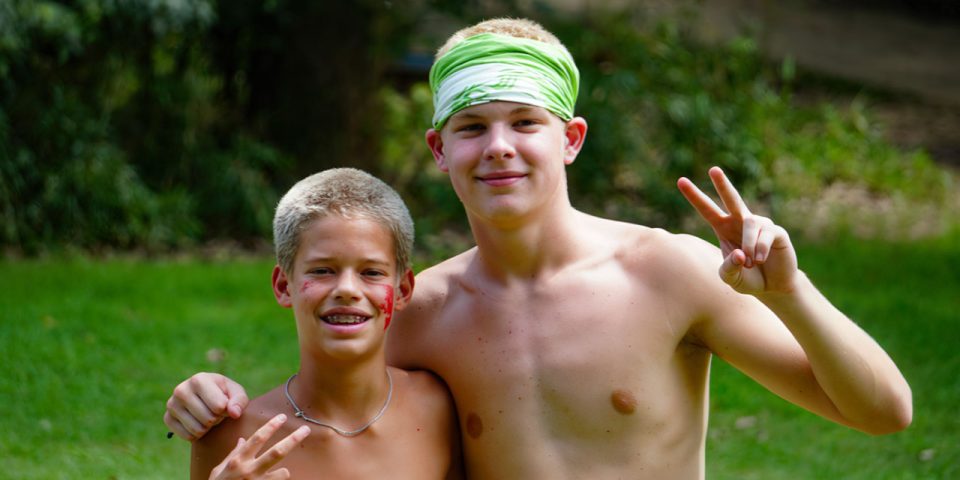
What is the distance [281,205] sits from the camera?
344cm

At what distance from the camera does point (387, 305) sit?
3.35m

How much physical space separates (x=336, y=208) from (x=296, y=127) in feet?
21.0

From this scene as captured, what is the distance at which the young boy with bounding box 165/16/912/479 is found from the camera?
3.39 metres

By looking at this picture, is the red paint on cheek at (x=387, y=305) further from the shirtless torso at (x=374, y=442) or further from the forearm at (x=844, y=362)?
the forearm at (x=844, y=362)

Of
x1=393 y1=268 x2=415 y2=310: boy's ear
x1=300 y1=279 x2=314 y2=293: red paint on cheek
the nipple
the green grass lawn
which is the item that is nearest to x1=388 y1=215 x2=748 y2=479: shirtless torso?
the nipple

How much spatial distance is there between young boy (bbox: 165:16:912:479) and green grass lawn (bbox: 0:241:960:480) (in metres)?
2.24

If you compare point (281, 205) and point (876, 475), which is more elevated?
point (281, 205)

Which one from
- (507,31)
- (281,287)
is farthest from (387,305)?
(507,31)

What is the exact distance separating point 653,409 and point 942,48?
44.0 feet

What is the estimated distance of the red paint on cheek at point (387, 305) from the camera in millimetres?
3336

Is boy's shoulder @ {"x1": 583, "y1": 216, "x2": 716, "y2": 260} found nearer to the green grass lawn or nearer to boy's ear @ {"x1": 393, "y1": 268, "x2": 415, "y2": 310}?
boy's ear @ {"x1": 393, "y1": 268, "x2": 415, "y2": 310}

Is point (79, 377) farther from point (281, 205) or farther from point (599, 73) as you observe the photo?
point (599, 73)

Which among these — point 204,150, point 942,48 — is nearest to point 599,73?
point 204,150

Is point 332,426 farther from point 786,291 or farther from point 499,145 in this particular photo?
point 786,291
